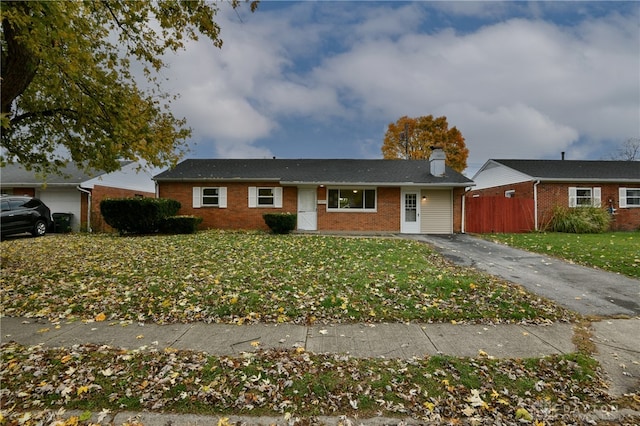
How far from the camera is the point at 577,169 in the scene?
18.8 m

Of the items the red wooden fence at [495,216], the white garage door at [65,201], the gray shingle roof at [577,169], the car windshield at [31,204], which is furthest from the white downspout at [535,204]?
the car windshield at [31,204]

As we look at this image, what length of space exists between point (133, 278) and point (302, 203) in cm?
1104

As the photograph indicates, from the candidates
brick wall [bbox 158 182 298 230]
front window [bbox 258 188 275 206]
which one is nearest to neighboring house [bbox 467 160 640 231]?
brick wall [bbox 158 182 298 230]

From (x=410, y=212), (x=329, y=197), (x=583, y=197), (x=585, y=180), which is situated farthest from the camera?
(x=583, y=197)

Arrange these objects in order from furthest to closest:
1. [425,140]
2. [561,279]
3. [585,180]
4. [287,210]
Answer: [425,140] → [585,180] → [287,210] → [561,279]

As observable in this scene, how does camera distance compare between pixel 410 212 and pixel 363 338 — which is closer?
pixel 363 338

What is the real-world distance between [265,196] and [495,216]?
1264 cm

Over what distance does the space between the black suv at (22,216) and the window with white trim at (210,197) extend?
7.00m

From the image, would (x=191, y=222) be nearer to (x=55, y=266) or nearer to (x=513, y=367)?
(x=55, y=266)

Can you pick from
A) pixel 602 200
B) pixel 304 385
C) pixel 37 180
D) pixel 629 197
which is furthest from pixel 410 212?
pixel 37 180

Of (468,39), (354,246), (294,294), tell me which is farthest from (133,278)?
(468,39)

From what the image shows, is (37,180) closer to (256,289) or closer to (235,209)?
(235,209)

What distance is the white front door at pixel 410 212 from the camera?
54.0ft

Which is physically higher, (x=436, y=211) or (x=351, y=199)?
(x=351, y=199)
